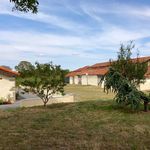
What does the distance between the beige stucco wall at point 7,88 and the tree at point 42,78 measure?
11.1 metres

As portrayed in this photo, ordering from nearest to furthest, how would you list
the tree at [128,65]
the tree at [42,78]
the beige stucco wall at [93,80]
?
the tree at [42,78] → the tree at [128,65] → the beige stucco wall at [93,80]

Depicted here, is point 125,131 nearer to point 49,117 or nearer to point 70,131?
point 70,131

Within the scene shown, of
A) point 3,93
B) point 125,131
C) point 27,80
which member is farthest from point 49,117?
point 3,93

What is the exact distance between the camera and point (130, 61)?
31.7 meters

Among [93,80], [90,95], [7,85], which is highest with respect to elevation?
[93,80]

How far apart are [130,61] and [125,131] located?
21.7 meters

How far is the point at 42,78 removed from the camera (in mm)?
20344

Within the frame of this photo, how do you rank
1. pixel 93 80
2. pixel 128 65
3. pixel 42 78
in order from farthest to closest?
pixel 93 80 → pixel 128 65 → pixel 42 78

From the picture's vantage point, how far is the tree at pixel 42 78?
2038cm

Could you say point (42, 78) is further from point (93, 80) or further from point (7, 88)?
point (93, 80)

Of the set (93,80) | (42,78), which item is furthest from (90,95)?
(93,80)

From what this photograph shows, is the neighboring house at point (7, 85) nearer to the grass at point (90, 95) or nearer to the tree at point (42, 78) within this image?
the grass at point (90, 95)

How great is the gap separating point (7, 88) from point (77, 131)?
2239cm

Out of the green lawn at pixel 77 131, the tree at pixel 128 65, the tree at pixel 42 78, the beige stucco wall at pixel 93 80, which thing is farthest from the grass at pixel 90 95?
the green lawn at pixel 77 131
